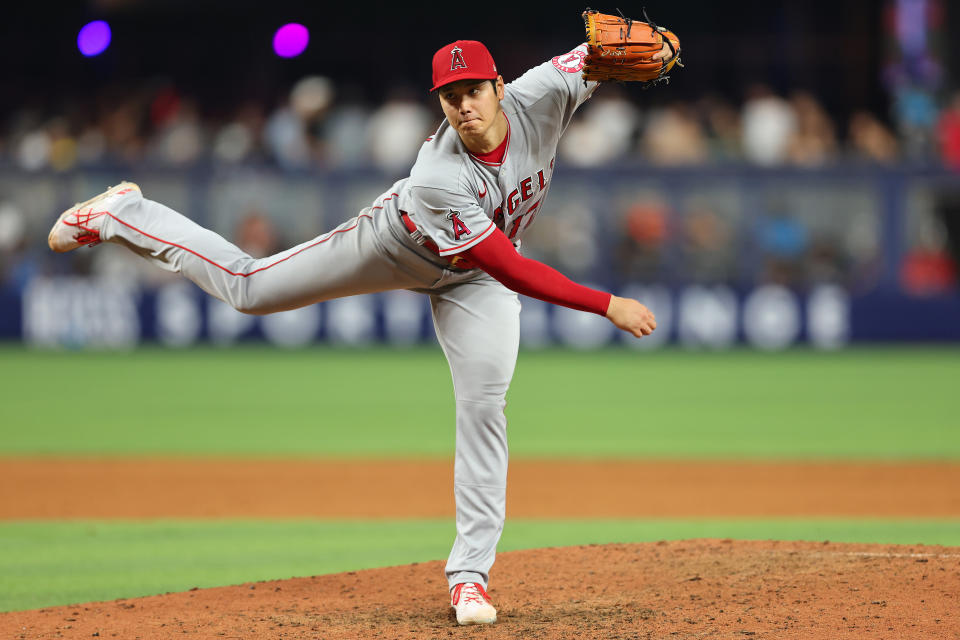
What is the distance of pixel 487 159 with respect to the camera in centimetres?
406

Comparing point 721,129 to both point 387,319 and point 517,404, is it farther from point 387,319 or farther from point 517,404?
point 517,404

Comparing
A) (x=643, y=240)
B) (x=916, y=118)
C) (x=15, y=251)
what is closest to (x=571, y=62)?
(x=643, y=240)

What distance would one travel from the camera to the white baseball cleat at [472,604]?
13.0 ft

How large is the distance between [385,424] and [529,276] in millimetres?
6601

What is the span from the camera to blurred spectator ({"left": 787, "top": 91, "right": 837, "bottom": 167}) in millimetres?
16859

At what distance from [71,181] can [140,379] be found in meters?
4.62

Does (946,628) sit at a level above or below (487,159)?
below

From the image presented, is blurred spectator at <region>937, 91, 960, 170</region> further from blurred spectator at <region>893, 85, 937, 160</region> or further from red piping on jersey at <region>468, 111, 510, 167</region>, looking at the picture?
red piping on jersey at <region>468, 111, 510, 167</region>

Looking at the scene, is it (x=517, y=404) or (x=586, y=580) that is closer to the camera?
(x=586, y=580)

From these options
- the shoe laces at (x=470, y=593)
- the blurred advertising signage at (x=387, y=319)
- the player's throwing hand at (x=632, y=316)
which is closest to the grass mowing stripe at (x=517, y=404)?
the blurred advertising signage at (x=387, y=319)

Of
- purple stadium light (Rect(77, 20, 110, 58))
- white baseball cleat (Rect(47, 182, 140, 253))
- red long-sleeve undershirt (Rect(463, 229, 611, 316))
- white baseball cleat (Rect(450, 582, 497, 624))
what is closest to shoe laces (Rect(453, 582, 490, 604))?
white baseball cleat (Rect(450, 582, 497, 624))

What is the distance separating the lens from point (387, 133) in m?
17.0

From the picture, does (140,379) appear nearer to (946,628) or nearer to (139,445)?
(139,445)

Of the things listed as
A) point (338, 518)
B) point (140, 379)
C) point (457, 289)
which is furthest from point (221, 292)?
point (140, 379)
